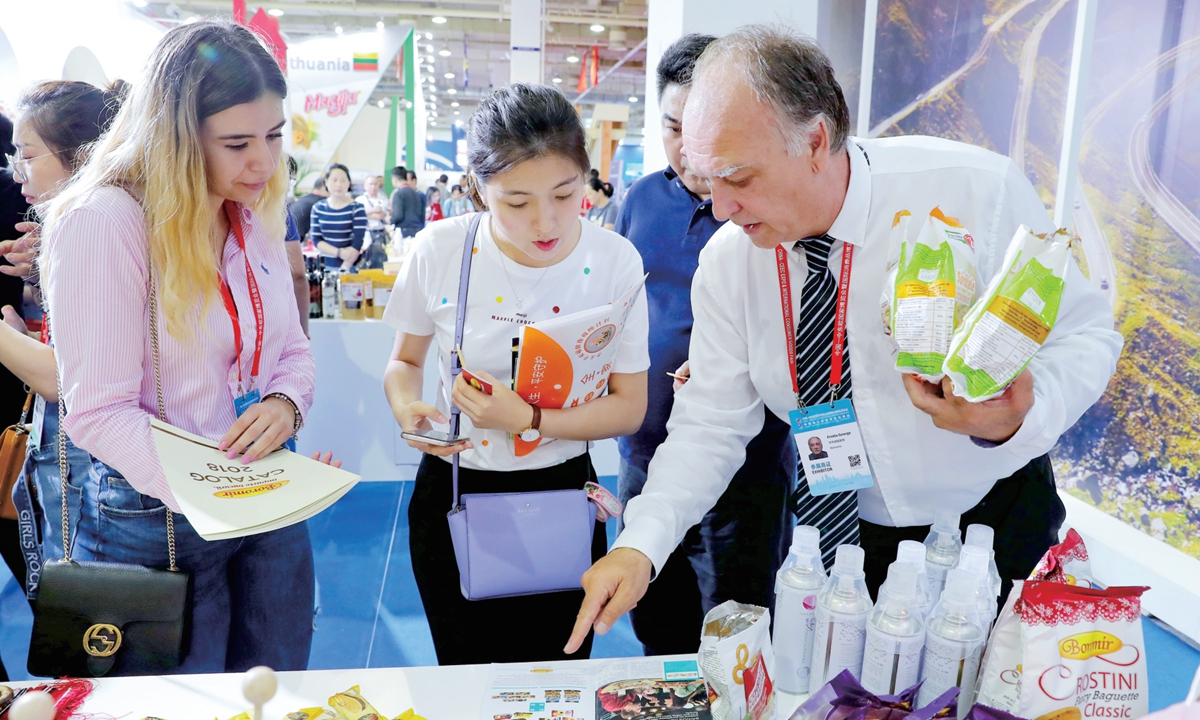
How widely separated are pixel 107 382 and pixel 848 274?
1.24 m

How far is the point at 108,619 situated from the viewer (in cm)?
128

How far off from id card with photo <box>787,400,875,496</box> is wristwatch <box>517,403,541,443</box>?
0.48 m

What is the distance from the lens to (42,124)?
1753mm

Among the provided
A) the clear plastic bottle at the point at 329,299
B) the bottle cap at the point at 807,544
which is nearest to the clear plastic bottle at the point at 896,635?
the bottle cap at the point at 807,544

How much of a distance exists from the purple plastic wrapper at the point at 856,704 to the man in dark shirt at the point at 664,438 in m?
1.05

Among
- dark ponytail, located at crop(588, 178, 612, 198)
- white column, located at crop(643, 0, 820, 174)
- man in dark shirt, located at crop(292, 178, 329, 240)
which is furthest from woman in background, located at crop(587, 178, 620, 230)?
white column, located at crop(643, 0, 820, 174)

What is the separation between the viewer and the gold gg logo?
1.26m

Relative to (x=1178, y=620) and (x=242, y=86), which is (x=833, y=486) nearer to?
(x=242, y=86)

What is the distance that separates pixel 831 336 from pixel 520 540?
682mm

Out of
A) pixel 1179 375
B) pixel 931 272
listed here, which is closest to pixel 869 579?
pixel 931 272

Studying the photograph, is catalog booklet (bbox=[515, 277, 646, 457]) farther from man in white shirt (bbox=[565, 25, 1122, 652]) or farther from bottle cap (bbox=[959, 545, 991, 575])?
bottle cap (bbox=[959, 545, 991, 575])

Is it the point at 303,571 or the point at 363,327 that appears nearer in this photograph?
the point at 303,571

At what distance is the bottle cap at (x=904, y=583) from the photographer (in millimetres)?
976

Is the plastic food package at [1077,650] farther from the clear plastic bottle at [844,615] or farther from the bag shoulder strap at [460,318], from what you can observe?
the bag shoulder strap at [460,318]
